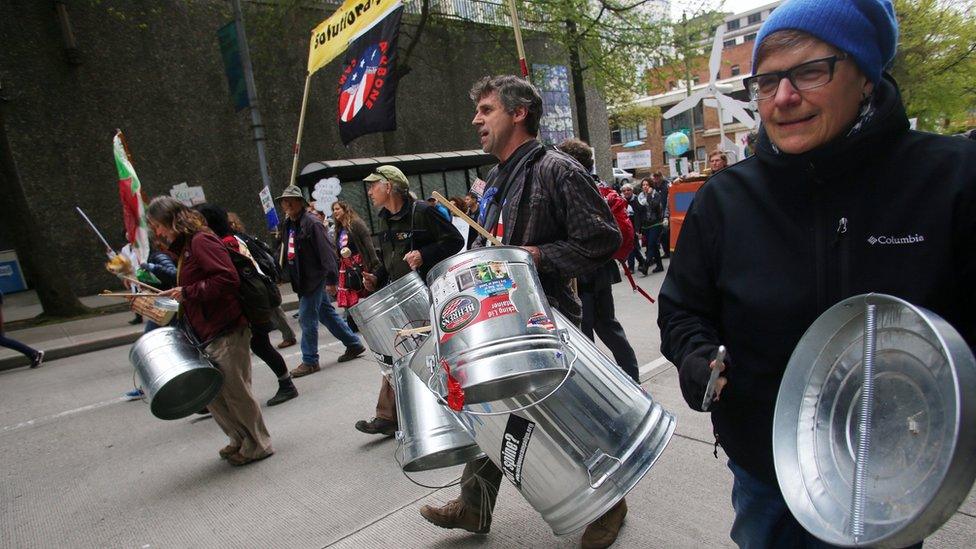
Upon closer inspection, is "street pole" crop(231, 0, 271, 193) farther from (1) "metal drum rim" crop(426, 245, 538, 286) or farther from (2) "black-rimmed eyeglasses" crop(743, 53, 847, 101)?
(2) "black-rimmed eyeglasses" crop(743, 53, 847, 101)

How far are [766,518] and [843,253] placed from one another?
0.71m

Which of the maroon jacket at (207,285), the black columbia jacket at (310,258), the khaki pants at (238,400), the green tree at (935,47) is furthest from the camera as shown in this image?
the green tree at (935,47)

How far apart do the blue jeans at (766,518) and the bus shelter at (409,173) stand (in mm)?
11118

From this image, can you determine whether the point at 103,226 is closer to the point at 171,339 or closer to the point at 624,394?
the point at 171,339

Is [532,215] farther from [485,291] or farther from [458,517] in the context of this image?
[458,517]

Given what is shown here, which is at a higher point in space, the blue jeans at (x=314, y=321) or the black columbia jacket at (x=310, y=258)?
the black columbia jacket at (x=310, y=258)

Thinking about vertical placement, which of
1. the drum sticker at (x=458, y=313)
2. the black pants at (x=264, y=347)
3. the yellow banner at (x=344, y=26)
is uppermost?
the yellow banner at (x=344, y=26)

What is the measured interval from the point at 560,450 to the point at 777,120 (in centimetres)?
103

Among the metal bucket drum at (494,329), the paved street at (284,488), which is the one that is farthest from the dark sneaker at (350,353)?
the metal bucket drum at (494,329)

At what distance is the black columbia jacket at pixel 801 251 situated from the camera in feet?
3.55

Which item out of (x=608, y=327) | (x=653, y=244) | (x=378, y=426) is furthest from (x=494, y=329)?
(x=653, y=244)

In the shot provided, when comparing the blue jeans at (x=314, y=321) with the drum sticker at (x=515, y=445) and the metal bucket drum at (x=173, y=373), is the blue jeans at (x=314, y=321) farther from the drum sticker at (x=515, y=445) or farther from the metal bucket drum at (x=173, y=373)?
the drum sticker at (x=515, y=445)

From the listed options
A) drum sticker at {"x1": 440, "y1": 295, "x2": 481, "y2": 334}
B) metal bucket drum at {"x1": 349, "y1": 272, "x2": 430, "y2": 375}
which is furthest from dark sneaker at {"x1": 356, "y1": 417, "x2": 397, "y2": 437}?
drum sticker at {"x1": 440, "y1": 295, "x2": 481, "y2": 334}

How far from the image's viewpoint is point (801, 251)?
1.22 metres
